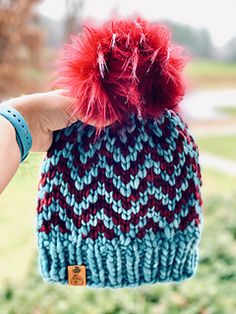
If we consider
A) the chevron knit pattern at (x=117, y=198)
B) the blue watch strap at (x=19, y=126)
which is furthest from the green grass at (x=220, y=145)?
the blue watch strap at (x=19, y=126)

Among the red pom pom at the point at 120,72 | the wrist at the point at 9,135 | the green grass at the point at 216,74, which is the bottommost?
the green grass at the point at 216,74

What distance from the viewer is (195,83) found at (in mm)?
850

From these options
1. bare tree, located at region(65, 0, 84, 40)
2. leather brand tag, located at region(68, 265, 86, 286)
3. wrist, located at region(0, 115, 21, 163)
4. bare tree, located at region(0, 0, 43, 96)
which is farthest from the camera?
bare tree, located at region(65, 0, 84, 40)

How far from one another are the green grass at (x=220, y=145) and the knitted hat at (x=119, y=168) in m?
3.57

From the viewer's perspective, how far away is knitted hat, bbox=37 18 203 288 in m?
0.70

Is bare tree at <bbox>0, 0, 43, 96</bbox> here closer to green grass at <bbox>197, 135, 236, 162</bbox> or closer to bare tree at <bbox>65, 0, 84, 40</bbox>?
bare tree at <bbox>65, 0, 84, 40</bbox>

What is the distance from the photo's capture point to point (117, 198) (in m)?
0.74

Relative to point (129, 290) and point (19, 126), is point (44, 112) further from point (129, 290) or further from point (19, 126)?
point (129, 290)

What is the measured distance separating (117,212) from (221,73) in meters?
Answer: 5.66

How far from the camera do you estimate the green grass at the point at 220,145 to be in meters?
4.43

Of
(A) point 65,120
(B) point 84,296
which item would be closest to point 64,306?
(B) point 84,296

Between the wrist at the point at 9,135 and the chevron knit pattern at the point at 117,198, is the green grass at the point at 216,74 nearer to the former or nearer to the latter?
the chevron knit pattern at the point at 117,198

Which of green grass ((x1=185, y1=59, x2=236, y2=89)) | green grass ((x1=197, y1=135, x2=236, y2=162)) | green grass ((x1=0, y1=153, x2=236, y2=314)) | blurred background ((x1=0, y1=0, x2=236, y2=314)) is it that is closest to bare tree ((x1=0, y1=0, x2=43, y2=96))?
blurred background ((x1=0, y1=0, x2=236, y2=314))

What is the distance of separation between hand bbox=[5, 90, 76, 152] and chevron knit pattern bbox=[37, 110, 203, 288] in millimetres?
24
